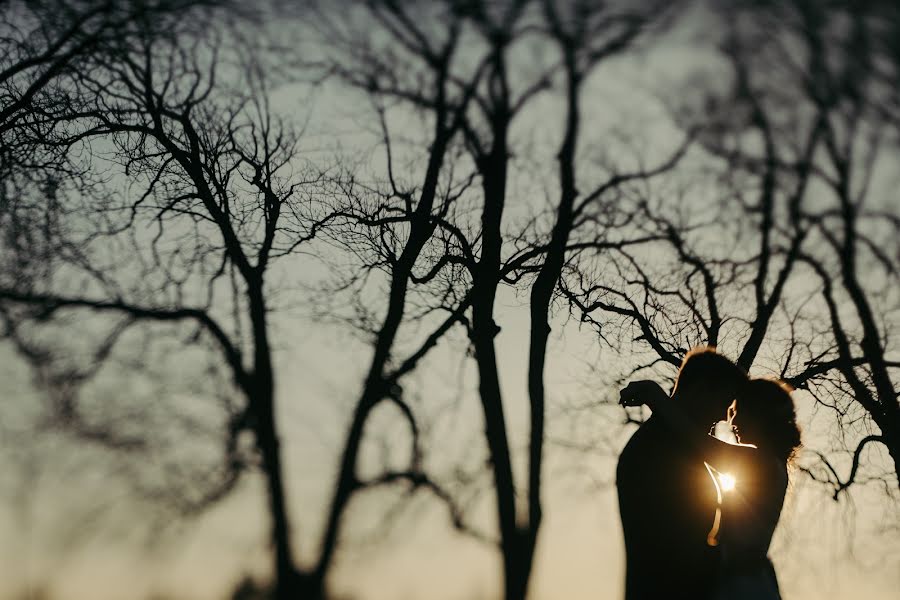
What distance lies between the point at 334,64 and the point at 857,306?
6856 mm

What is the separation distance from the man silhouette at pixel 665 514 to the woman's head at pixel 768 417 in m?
0.31

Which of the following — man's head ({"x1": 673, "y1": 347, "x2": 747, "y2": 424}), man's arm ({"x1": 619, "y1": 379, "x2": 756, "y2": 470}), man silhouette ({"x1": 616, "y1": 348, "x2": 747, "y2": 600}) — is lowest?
man silhouette ({"x1": 616, "y1": 348, "x2": 747, "y2": 600})

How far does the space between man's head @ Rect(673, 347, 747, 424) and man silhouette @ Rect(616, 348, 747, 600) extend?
13cm

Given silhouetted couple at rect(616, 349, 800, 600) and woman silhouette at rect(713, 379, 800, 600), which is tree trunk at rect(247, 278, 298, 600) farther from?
woman silhouette at rect(713, 379, 800, 600)

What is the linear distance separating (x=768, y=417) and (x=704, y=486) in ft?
1.64

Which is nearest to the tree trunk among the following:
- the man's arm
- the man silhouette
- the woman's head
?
the man silhouette

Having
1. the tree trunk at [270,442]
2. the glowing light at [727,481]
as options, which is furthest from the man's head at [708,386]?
the tree trunk at [270,442]

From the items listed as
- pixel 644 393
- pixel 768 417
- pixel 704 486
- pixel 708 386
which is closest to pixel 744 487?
pixel 704 486

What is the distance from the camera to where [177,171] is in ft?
25.9

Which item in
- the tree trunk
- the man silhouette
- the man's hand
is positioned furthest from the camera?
the tree trunk

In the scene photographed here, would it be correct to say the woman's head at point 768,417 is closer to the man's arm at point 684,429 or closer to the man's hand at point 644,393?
the man's arm at point 684,429

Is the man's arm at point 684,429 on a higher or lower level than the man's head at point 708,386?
lower

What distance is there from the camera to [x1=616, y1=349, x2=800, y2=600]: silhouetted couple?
118 inches

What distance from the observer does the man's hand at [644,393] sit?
3092 millimetres
